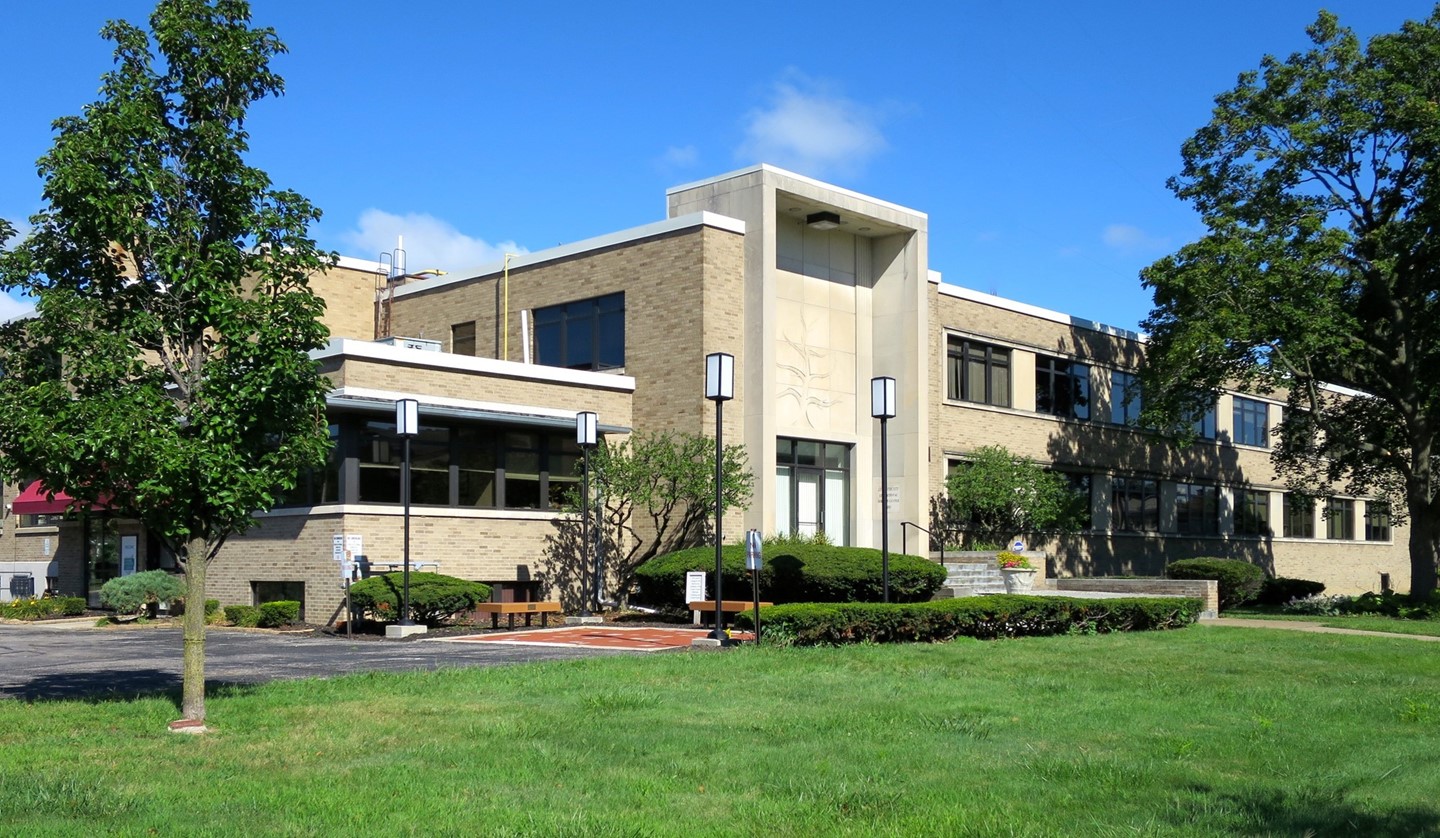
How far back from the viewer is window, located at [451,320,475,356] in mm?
36594

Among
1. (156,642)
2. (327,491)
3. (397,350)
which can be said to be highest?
(397,350)

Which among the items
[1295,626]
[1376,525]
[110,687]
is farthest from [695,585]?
[1376,525]

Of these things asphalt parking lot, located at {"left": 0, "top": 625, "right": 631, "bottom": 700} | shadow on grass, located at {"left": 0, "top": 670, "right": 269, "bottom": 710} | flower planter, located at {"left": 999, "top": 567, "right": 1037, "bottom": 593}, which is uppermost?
flower planter, located at {"left": 999, "top": 567, "right": 1037, "bottom": 593}

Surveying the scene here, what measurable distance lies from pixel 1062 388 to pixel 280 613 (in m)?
24.0

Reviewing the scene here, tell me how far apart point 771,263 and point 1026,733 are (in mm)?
20623

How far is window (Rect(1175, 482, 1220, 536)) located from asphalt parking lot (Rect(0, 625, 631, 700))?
31213 mm

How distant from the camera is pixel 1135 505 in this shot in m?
44.7

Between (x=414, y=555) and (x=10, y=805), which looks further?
(x=414, y=555)

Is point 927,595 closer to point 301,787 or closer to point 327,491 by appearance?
point 327,491

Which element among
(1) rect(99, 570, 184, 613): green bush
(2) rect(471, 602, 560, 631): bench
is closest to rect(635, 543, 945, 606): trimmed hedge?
(2) rect(471, 602, 560, 631): bench

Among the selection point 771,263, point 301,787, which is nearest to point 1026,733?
point 301,787

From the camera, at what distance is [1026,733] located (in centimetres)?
1175

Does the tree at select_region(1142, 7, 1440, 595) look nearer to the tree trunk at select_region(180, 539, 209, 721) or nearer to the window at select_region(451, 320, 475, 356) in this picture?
the window at select_region(451, 320, 475, 356)

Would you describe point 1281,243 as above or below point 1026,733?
above
